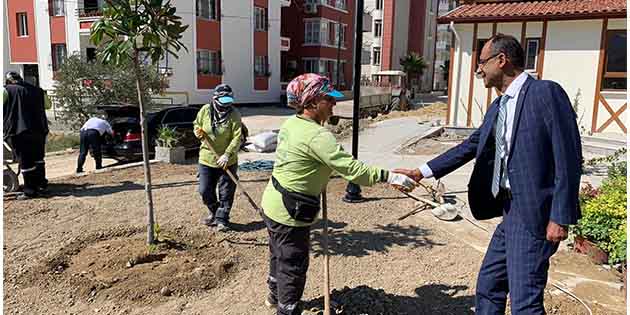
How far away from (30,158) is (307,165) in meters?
5.67

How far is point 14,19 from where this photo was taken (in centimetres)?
3119

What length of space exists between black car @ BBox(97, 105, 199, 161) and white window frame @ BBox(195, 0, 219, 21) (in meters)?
17.3

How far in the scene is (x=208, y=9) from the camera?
28.3 m

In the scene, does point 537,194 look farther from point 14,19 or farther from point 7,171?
point 14,19

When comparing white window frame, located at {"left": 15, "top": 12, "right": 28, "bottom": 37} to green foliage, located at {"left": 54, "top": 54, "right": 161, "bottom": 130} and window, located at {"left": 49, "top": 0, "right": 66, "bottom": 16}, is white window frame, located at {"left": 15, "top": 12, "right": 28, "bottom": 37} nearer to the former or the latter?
window, located at {"left": 49, "top": 0, "right": 66, "bottom": 16}

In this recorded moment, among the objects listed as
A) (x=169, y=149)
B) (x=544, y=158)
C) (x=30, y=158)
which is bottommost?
(x=169, y=149)

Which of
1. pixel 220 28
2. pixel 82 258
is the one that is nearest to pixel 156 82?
pixel 220 28

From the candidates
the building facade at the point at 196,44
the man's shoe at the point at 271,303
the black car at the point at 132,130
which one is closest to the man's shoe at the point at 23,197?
the black car at the point at 132,130

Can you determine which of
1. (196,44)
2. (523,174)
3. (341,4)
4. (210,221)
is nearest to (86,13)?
(196,44)

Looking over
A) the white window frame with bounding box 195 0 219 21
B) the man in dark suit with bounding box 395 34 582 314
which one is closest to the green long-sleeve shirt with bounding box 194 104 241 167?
the man in dark suit with bounding box 395 34 582 314

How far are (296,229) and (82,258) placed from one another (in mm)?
2612

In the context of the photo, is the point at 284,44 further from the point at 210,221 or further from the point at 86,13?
the point at 210,221

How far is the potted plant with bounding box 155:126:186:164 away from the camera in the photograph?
10.0 m

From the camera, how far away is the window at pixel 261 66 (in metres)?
31.6
